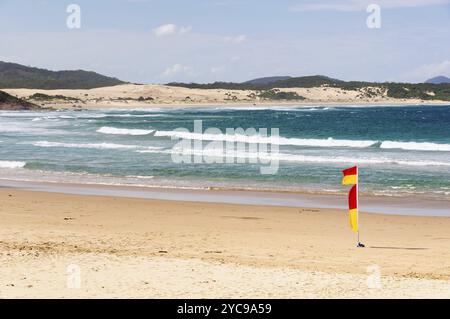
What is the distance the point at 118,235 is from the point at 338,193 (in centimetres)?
935

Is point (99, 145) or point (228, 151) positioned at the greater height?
point (99, 145)

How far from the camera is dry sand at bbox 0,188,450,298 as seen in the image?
32.3ft

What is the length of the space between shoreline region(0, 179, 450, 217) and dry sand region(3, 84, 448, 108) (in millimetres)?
121325

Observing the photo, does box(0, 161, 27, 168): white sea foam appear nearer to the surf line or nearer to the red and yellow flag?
the surf line

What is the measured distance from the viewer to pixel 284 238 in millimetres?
14453

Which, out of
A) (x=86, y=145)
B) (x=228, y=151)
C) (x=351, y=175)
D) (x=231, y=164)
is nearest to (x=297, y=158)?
(x=231, y=164)

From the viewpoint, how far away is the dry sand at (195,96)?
6093 inches

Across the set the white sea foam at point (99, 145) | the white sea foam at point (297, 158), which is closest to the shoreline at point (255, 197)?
the white sea foam at point (297, 158)

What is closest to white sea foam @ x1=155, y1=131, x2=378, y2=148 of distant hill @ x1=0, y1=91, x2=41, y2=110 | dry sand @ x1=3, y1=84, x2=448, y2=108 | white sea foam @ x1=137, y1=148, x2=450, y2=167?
white sea foam @ x1=137, y1=148, x2=450, y2=167

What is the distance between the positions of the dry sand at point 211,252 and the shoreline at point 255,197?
1.13 metres

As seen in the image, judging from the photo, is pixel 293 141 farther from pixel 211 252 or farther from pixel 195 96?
pixel 195 96

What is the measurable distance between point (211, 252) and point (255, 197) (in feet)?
28.1

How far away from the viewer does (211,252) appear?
41.8 feet

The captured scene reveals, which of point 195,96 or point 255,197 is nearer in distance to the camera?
point 255,197
